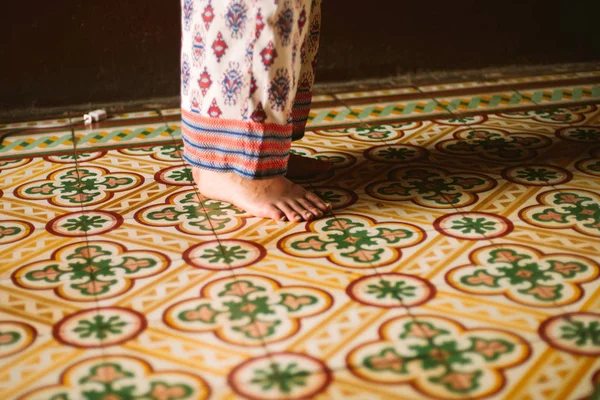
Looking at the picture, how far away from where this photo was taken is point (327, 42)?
8.63ft

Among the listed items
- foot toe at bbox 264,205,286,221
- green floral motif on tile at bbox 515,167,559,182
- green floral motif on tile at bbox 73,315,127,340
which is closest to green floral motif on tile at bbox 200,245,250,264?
foot toe at bbox 264,205,286,221

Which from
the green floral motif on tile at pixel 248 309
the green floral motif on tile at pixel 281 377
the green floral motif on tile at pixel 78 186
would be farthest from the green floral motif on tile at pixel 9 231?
the green floral motif on tile at pixel 281 377

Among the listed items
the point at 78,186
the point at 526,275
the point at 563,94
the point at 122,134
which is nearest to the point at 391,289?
the point at 526,275

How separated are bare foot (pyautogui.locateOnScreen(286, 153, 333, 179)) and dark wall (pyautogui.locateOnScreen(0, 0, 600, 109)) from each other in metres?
0.82

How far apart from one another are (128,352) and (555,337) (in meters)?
0.64

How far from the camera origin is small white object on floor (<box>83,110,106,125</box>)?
2.32 meters

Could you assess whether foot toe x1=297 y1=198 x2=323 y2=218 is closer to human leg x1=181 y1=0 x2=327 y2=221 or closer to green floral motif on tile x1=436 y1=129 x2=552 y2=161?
human leg x1=181 y1=0 x2=327 y2=221

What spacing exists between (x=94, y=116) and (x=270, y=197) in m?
0.92

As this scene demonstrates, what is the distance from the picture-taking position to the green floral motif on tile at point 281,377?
107 cm

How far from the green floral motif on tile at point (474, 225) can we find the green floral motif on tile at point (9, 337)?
2.75 feet

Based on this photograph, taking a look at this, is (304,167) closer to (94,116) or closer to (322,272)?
(322,272)

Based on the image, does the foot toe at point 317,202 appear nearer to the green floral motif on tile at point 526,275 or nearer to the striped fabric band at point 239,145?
the striped fabric band at point 239,145

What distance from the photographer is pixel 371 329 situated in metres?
1.21

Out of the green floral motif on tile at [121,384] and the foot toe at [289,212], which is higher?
the foot toe at [289,212]
